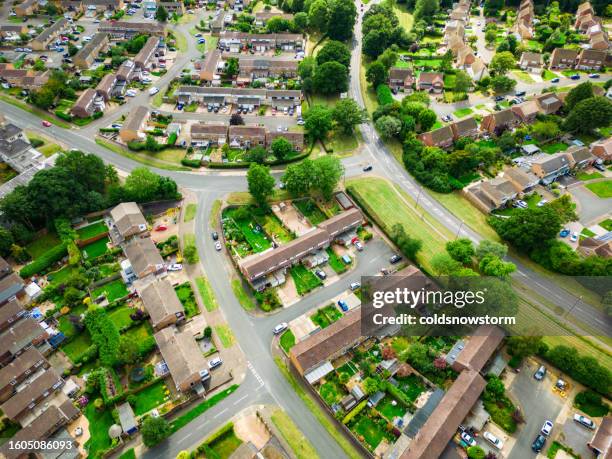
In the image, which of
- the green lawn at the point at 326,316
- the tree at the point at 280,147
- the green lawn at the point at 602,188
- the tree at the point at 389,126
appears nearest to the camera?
the green lawn at the point at 326,316

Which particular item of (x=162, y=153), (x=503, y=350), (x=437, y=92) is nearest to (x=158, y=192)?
(x=162, y=153)

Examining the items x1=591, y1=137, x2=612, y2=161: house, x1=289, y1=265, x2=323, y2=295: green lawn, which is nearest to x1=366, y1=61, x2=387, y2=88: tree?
x1=591, y1=137, x2=612, y2=161: house

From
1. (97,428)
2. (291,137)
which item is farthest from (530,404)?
(291,137)

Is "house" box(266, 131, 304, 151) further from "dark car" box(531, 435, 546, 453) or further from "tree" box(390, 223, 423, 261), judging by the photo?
"dark car" box(531, 435, 546, 453)

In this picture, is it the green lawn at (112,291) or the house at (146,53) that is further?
the house at (146,53)

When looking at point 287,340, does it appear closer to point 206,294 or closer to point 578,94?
point 206,294

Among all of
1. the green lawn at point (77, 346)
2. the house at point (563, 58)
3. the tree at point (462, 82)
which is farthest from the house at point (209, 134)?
the house at point (563, 58)

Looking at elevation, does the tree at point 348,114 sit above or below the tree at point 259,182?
above

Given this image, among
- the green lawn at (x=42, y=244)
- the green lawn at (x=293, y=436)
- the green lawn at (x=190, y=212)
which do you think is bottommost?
the green lawn at (x=293, y=436)

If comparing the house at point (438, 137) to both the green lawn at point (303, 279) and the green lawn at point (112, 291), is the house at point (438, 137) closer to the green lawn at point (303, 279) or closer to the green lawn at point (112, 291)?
the green lawn at point (303, 279)
